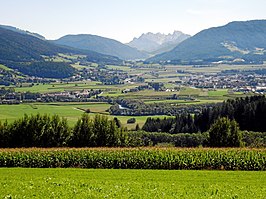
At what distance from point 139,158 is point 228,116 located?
65.3 metres

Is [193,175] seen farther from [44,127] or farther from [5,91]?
[5,91]

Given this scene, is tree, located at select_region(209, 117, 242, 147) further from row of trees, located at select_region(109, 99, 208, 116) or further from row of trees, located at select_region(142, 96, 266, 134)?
row of trees, located at select_region(109, 99, 208, 116)

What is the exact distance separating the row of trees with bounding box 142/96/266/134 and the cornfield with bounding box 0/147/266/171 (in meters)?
56.3

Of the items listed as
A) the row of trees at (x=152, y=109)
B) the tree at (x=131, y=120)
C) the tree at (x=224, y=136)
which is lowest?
the tree at (x=131, y=120)

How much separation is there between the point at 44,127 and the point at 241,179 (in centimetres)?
3294

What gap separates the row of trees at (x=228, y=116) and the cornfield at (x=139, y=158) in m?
56.3

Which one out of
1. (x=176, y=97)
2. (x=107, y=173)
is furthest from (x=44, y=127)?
(x=176, y=97)

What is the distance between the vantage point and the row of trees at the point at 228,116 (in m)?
93.7

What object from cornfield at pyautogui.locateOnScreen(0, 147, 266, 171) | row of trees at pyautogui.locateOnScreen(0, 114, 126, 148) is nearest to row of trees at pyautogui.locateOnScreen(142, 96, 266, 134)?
row of trees at pyautogui.locateOnScreen(0, 114, 126, 148)

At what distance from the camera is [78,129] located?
181 ft

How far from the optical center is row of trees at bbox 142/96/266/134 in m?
93.7

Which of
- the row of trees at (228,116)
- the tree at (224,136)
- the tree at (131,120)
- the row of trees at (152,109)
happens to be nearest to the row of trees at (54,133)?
the tree at (224,136)

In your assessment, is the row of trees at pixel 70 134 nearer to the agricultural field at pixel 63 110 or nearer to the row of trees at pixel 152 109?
the agricultural field at pixel 63 110

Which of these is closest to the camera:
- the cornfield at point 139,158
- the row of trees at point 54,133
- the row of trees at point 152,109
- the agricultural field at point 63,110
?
the cornfield at point 139,158
